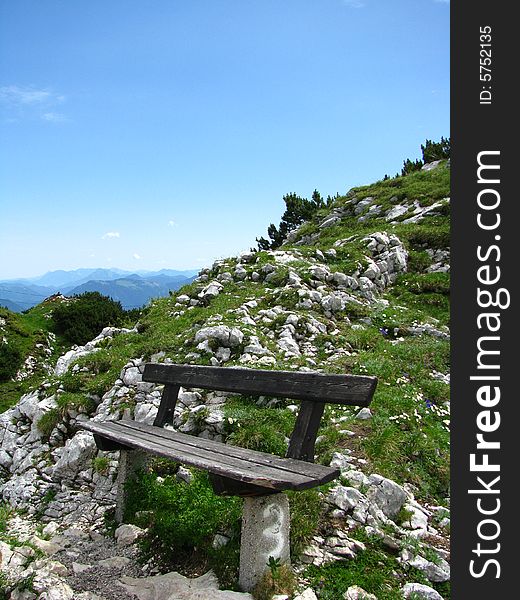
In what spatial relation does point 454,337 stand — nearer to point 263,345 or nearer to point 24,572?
point 24,572

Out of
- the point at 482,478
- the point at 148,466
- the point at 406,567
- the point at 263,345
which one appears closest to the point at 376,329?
the point at 263,345

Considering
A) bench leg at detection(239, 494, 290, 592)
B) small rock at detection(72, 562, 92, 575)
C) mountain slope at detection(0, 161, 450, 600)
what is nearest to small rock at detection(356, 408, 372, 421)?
mountain slope at detection(0, 161, 450, 600)

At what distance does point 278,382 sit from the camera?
5.79 meters

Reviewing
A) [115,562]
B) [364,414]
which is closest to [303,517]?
[115,562]

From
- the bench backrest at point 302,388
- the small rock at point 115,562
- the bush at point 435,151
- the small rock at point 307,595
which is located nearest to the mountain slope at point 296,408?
the small rock at point 307,595

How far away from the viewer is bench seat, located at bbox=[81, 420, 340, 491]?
4445 mm

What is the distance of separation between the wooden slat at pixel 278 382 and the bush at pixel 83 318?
16621 millimetres

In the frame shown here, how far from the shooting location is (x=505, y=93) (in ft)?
14.7

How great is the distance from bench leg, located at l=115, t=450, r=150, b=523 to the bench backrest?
130 centimetres

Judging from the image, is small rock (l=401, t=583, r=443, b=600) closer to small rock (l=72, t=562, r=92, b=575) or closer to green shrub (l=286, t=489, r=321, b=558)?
green shrub (l=286, t=489, r=321, b=558)

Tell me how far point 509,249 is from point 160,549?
4.90 metres

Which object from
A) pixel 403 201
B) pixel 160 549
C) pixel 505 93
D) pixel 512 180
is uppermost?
pixel 403 201

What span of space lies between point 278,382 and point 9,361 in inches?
660

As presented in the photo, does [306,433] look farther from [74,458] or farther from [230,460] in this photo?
[74,458]
